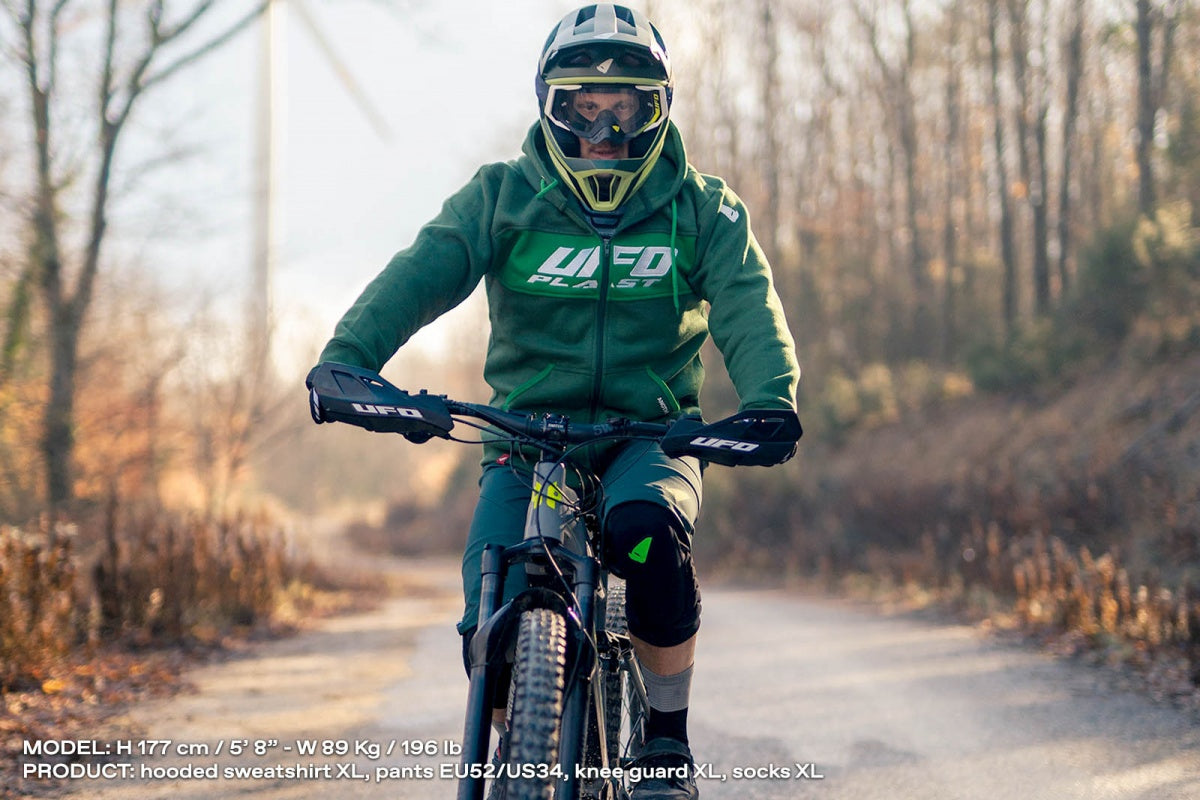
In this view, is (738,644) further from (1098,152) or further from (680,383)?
(1098,152)

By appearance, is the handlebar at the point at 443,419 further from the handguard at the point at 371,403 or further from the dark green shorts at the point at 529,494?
the dark green shorts at the point at 529,494

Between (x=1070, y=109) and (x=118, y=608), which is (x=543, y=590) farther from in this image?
(x=1070, y=109)

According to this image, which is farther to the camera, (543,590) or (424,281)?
(424,281)

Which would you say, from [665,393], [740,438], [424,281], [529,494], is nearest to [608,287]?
[665,393]

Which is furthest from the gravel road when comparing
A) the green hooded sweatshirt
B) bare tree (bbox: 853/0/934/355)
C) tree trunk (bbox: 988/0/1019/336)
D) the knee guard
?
bare tree (bbox: 853/0/934/355)

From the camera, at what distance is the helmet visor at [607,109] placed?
350cm

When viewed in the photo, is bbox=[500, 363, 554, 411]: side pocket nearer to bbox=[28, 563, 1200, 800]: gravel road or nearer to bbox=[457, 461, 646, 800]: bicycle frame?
bbox=[457, 461, 646, 800]: bicycle frame

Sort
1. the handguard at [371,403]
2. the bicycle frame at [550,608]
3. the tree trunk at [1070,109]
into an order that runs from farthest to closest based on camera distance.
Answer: the tree trunk at [1070,109] < the handguard at [371,403] < the bicycle frame at [550,608]

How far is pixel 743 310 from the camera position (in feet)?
11.2

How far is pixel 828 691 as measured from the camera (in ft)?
21.9

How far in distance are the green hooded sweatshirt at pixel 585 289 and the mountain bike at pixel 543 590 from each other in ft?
1.25

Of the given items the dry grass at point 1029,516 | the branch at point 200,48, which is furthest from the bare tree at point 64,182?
the dry grass at point 1029,516

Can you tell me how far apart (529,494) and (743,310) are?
2.71 feet

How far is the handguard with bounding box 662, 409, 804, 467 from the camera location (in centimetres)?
281
